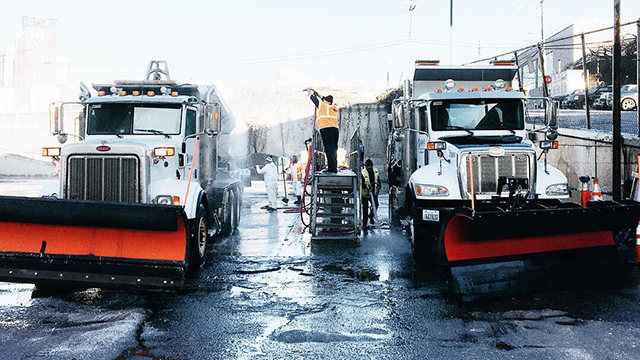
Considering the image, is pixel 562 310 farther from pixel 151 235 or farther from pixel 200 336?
pixel 151 235

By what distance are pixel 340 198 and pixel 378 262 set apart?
339 cm

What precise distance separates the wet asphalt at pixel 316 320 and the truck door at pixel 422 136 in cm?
253

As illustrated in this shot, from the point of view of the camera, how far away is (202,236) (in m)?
9.20

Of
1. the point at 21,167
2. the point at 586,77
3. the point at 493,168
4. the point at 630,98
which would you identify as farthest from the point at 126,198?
the point at 21,167

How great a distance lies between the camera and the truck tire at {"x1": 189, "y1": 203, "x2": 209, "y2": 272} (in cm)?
855

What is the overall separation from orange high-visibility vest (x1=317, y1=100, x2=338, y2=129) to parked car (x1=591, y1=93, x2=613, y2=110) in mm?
19317

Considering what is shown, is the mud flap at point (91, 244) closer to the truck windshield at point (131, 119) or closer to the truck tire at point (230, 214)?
the truck windshield at point (131, 119)

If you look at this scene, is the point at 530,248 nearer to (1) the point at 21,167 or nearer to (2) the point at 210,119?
(2) the point at 210,119

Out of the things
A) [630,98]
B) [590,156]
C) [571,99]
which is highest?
[571,99]

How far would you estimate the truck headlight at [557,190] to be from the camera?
8.95m

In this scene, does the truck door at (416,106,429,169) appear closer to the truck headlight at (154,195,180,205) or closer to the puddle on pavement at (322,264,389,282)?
the puddle on pavement at (322,264,389,282)

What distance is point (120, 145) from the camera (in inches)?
333

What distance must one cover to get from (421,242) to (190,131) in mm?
4471

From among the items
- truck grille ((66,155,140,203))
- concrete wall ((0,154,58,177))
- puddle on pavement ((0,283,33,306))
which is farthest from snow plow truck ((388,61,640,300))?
concrete wall ((0,154,58,177))
